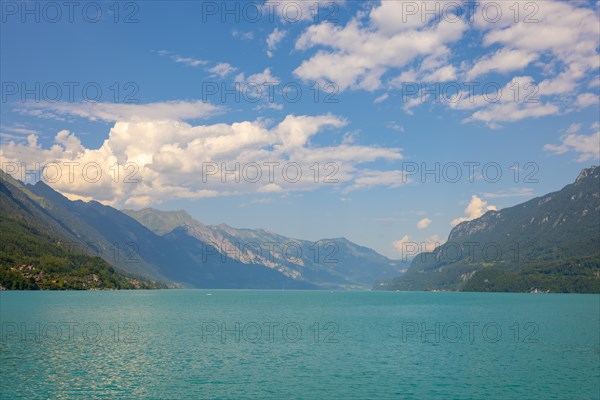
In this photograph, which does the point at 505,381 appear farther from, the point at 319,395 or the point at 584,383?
the point at 319,395

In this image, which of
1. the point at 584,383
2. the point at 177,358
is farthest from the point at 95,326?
the point at 584,383

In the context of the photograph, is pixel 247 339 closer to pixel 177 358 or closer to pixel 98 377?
pixel 177 358

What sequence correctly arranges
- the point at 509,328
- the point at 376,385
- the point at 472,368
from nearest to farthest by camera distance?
the point at 376,385 → the point at 472,368 → the point at 509,328

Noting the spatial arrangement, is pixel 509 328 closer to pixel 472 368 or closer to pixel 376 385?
pixel 472 368

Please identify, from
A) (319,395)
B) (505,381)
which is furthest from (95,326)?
(505,381)

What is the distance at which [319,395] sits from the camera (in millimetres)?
60875

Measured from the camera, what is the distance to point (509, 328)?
466 feet

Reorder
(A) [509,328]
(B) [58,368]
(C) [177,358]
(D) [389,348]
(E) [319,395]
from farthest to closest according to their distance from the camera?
(A) [509,328] < (D) [389,348] < (C) [177,358] < (B) [58,368] < (E) [319,395]

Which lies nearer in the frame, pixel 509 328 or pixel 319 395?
pixel 319 395

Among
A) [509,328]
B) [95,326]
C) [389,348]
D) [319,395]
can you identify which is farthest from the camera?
[509,328]

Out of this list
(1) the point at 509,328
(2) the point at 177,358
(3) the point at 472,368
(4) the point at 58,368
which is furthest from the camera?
(1) the point at 509,328

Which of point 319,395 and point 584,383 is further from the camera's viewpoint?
point 584,383

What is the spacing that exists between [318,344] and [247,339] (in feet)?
53.4

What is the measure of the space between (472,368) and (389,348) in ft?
74.8
